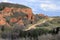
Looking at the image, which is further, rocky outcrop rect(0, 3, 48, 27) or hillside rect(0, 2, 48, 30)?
rocky outcrop rect(0, 3, 48, 27)

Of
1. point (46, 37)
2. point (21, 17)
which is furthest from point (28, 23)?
Result: point (46, 37)

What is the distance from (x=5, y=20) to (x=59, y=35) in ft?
174

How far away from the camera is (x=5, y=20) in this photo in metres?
78.8

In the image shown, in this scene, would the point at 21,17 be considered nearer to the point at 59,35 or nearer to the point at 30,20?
the point at 30,20

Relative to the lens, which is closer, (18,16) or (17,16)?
(17,16)

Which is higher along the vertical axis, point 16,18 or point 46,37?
point 46,37

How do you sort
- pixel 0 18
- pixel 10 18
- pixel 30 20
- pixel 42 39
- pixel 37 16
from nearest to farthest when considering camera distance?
1. pixel 42 39
2. pixel 0 18
3. pixel 10 18
4. pixel 30 20
5. pixel 37 16

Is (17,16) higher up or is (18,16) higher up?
(17,16)

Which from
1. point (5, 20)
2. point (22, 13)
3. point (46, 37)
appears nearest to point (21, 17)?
point (22, 13)

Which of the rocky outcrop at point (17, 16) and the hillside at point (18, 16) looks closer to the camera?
the hillside at point (18, 16)

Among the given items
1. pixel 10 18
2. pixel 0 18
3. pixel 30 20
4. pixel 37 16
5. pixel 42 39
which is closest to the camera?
pixel 42 39

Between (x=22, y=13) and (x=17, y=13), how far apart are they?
2068mm

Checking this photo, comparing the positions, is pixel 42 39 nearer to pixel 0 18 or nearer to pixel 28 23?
pixel 0 18

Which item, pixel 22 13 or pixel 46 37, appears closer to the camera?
pixel 46 37
